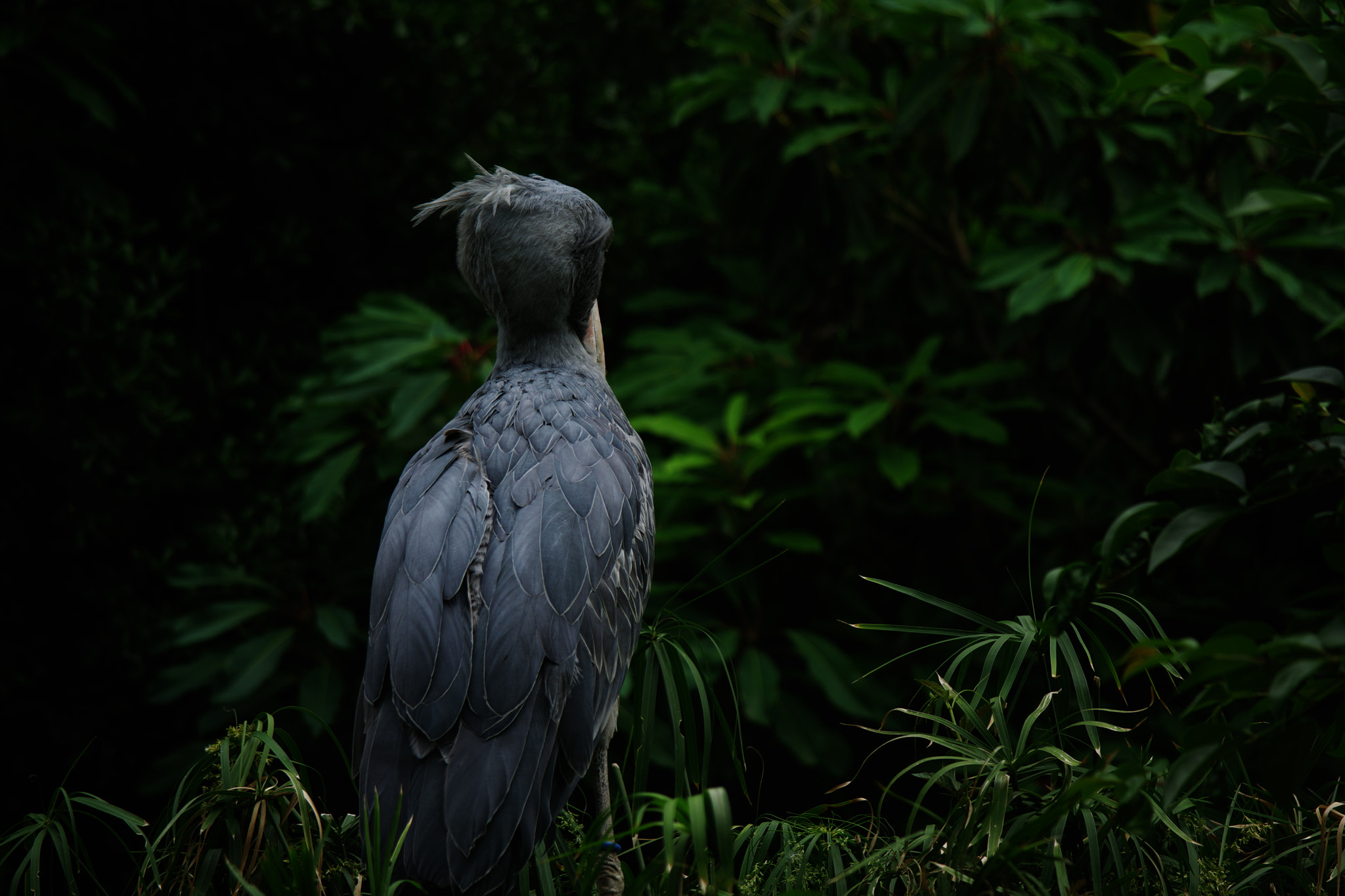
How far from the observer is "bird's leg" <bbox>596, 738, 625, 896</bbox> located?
68.7 inches

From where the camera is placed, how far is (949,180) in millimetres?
3908

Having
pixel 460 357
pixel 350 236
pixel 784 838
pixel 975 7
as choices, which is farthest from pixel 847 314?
pixel 784 838

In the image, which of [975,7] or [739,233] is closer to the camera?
[975,7]

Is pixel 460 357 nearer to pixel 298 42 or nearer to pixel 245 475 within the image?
pixel 245 475

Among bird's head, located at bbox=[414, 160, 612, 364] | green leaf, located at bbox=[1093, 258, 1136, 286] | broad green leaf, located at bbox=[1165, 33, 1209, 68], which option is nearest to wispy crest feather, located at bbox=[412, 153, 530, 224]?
bird's head, located at bbox=[414, 160, 612, 364]

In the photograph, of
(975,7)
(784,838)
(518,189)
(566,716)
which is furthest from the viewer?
(975,7)

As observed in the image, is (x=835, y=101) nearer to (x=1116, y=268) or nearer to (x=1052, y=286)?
(x=1052, y=286)

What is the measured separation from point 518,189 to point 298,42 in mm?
3108

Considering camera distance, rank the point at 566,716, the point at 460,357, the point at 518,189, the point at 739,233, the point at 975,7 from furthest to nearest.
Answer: the point at 739,233
the point at 460,357
the point at 975,7
the point at 518,189
the point at 566,716

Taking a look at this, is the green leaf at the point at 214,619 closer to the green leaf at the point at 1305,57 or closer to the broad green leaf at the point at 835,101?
the broad green leaf at the point at 835,101

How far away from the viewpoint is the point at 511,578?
1818mm

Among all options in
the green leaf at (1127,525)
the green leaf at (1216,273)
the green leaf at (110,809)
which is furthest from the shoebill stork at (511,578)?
the green leaf at (1216,273)

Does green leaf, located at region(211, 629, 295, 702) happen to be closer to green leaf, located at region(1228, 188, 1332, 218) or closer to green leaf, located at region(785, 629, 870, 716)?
green leaf, located at region(785, 629, 870, 716)

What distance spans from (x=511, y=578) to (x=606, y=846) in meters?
0.48
